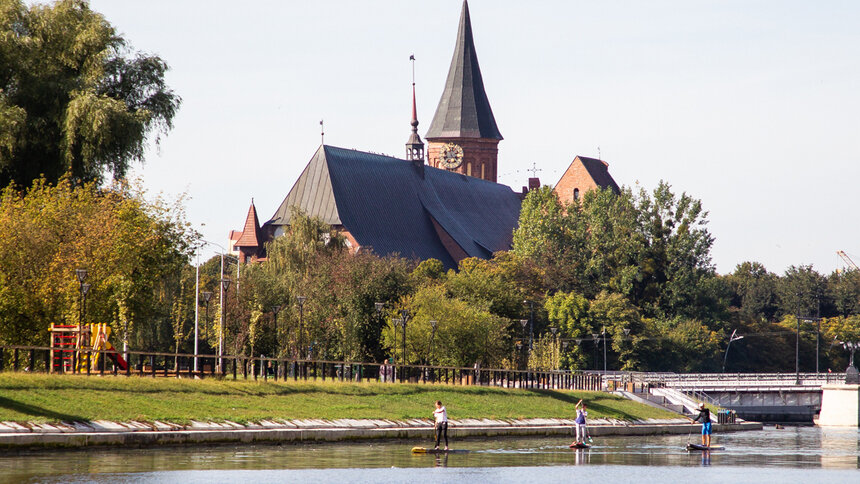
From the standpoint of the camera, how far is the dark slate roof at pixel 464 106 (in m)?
142

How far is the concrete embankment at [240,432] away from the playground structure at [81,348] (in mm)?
5866

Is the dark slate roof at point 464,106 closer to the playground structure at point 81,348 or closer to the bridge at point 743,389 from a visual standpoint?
the bridge at point 743,389

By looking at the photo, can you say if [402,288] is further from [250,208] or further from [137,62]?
[250,208]

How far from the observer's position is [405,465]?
84.8 ft

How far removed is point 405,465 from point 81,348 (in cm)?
1625

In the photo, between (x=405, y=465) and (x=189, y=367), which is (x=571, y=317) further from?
(x=405, y=465)

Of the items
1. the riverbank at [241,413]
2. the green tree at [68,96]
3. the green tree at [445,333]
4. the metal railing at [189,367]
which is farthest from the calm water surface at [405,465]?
the green tree at [445,333]

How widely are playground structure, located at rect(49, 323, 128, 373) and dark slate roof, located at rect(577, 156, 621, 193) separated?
108m

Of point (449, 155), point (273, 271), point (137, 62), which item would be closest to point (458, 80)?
point (449, 155)

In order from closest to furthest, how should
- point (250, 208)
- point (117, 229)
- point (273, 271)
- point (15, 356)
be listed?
point (15, 356) < point (117, 229) < point (273, 271) < point (250, 208)

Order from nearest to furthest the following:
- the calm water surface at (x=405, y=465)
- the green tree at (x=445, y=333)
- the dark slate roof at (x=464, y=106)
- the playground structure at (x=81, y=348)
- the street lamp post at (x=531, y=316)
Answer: the calm water surface at (x=405, y=465) < the playground structure at (x=81, y=348) < the green tree at (x=445, y=333) < the street lamp post at (x=531, y=316) < the dark slate roof at (x=464, y=106)

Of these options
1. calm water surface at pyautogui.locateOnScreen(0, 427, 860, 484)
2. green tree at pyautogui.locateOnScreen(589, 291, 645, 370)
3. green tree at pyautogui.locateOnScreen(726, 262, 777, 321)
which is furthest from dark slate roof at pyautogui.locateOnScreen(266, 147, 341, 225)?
calm water surface at pyautogui.locateOnScreen(0, 427, 860, 484)

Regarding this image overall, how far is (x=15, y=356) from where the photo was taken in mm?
34156

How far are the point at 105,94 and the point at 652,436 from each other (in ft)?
80.1
